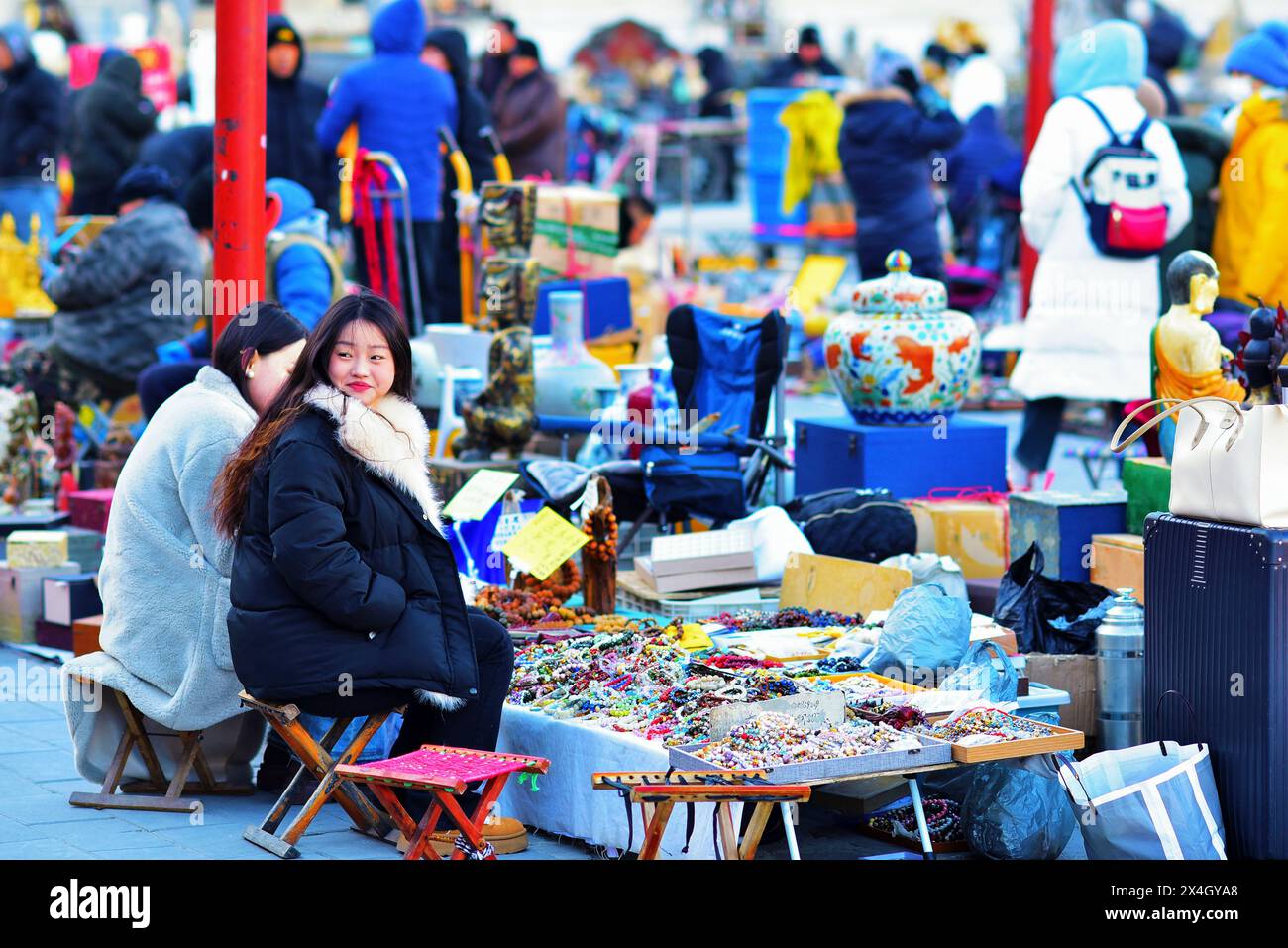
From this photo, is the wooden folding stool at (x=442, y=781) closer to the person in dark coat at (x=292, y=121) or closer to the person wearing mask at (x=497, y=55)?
the person in dark coat at (x=292, y=121)

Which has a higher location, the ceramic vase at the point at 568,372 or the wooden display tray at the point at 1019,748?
the ceramic vase at the point at 568,372

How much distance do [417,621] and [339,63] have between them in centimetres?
2278

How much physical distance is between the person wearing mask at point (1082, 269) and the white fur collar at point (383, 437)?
4671 mm

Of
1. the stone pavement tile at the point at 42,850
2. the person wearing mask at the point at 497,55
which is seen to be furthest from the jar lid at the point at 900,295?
the person wearing mask at the point at 497,55

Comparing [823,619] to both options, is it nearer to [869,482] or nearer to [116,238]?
[869,482]

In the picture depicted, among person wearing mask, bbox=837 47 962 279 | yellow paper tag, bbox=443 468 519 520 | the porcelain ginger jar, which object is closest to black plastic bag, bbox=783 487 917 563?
the porcelain ginger jar

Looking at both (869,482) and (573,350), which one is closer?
(869,482)

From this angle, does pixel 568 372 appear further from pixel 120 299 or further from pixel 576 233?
pixel 576 233

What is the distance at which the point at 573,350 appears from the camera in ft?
28.1

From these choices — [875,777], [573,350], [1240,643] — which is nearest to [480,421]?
[573,350]

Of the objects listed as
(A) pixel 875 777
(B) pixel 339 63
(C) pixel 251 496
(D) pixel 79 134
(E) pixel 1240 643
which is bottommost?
(A) pixel 875 777

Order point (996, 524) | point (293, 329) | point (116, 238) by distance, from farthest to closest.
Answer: point (116, 238) < point (996, 524) < point (293, 329)

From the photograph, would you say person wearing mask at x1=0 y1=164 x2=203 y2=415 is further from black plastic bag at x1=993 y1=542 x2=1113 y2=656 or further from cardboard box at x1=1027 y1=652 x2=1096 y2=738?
cardboard box at x1=1027 y1=652 x2=1096 y2=738

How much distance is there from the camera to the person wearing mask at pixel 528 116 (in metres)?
14.1
